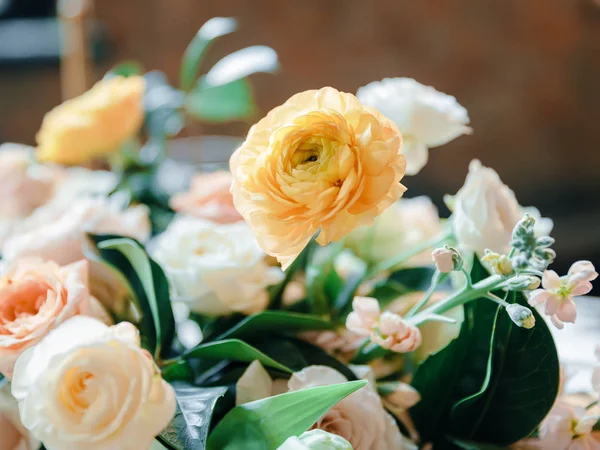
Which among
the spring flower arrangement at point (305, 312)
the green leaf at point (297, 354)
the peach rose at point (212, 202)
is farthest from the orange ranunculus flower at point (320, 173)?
the peach rose at point (212, 202)

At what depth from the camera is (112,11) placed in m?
2.14

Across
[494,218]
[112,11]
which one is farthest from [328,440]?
[112,11]

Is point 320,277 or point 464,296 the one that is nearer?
point 464,296

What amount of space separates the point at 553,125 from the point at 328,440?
1997 mm

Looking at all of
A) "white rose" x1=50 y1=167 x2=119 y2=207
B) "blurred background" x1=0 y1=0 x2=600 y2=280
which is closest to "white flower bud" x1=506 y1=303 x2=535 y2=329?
"white rose" x1=50 y1=167 x2=119 y2=207

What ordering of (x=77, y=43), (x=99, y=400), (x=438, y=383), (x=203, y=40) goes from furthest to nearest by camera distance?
(x=77, y=43)
(x=203, y=40)
(x=438, y=383)
(x=99, y=400)

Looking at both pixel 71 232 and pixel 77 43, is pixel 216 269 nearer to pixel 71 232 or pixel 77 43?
pixel 71 232

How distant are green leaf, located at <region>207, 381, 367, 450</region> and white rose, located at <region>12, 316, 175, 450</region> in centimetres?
5

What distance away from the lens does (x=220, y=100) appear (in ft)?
2.38

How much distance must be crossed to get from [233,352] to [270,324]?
0.04 meters

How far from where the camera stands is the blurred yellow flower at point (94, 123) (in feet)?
2.11

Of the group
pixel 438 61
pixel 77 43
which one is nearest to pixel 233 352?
pixel 77 43

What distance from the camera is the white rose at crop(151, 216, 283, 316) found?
16.2 inches

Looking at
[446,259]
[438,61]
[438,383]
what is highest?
[446,259]
